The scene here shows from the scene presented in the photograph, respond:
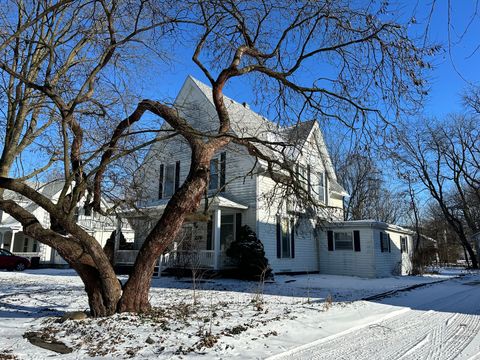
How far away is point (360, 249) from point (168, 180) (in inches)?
430

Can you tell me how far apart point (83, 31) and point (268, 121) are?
4689 mm

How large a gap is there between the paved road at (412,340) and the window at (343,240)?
38.8 feet

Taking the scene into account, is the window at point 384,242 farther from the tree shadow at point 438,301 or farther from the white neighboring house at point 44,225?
the white neighboring house at point 44,225

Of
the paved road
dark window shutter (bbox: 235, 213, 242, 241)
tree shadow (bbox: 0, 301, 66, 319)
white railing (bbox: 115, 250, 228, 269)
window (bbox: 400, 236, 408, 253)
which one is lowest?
the paved road

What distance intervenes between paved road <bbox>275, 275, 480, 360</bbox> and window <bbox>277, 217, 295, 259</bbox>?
10.0 meters

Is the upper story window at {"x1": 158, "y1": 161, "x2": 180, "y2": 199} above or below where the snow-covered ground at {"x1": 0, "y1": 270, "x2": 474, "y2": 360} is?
above

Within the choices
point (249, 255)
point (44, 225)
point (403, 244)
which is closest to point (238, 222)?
point (249, 255)

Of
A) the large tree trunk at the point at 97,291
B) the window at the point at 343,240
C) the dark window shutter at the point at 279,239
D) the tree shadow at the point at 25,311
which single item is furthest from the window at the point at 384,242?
the large tree trunk at the point at 97,291

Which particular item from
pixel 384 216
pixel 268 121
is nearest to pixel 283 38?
pixel 268 121

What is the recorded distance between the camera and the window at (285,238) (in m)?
18.9

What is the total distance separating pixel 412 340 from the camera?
19.6ft

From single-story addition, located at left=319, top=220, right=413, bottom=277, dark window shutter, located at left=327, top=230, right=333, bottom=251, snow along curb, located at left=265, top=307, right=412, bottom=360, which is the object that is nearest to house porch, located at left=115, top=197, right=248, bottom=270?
single-story addition, located at left=319, top=220, right=413, bottom=277

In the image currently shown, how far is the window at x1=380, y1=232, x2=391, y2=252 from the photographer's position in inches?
829

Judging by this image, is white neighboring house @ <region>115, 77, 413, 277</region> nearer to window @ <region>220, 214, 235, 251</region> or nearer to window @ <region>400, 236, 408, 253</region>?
window @ <region>220, 214, 235, 251</region>
